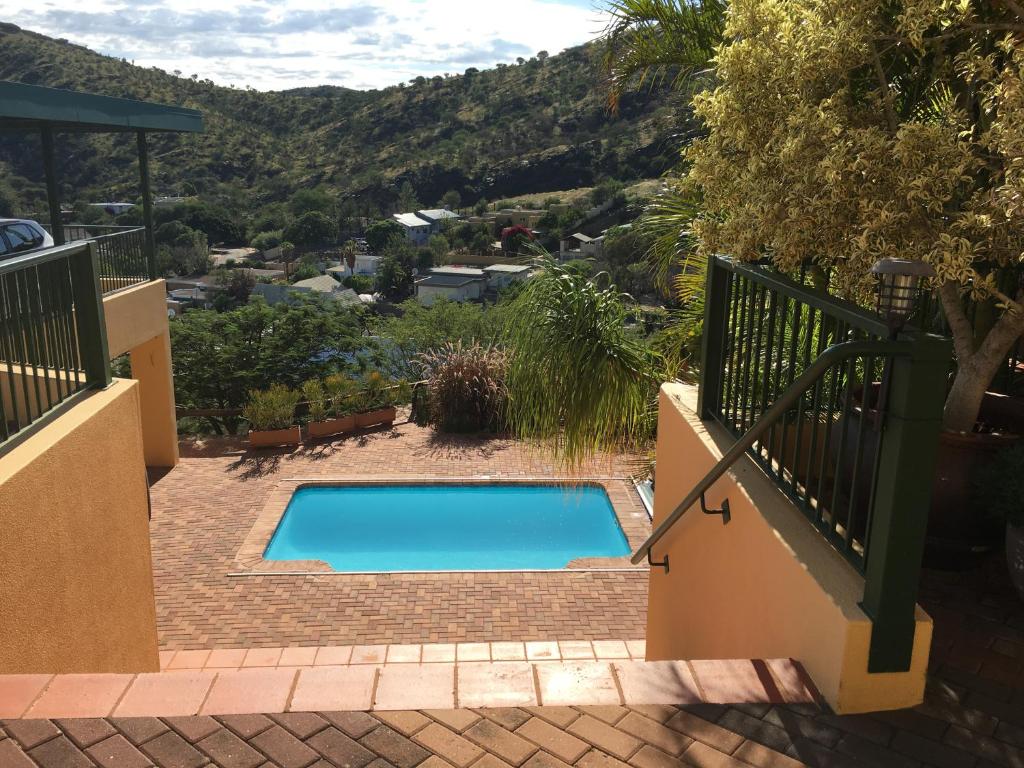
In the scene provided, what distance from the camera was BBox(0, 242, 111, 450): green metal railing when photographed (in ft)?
12.2

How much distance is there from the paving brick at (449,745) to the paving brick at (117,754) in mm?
859

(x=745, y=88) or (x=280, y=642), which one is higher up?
(x=745, y=88)

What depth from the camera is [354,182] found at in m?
72.1

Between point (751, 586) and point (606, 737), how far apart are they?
1.29 meters

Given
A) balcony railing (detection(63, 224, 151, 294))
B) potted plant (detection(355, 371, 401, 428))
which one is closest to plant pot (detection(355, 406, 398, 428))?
potted plant (detection(355, 371, 401, 428))

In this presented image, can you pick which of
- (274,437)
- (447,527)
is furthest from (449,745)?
(274,437)

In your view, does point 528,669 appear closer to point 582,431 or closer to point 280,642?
point 582,431

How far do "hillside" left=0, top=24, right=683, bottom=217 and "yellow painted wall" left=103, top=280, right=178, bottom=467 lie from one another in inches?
1956

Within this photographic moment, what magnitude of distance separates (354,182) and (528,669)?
73.2 m

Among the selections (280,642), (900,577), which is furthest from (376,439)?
(900,577)

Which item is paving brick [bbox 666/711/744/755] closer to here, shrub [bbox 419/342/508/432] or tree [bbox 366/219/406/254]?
shrub [bbox 419/342/508/432]

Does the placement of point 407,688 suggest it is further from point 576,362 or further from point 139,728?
point 576,362

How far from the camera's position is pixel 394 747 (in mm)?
2561

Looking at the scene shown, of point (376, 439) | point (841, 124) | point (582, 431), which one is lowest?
point (376, 439)
